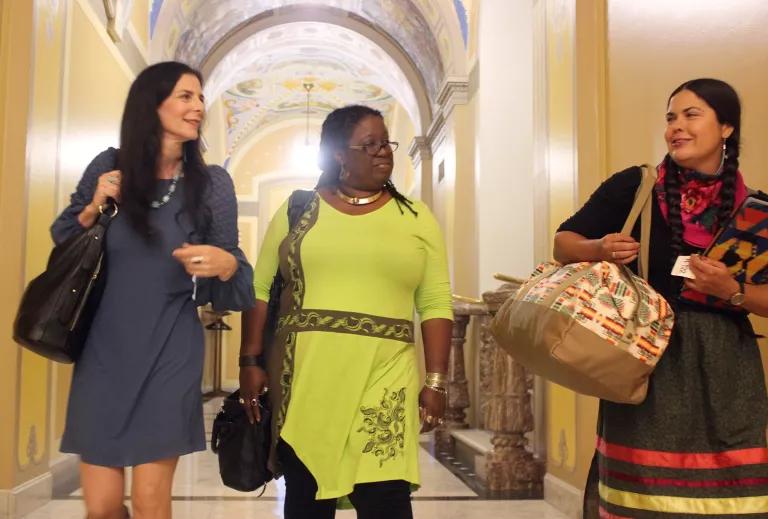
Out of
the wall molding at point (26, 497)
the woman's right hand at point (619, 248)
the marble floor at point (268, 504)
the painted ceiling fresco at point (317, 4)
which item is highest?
the painted ceiling fresco at point (317, 4)

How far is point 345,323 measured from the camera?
244cm

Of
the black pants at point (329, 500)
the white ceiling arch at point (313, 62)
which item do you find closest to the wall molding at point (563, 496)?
the black pants at point (329, 500)

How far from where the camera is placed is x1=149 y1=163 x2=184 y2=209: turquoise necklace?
7.70ft

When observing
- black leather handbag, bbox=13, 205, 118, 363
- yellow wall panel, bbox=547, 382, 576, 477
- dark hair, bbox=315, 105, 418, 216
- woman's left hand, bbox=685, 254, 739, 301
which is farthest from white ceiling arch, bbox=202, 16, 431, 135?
woman's left hand, bbox=685, 254, 739, 301

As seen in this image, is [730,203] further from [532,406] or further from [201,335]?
[532,406]

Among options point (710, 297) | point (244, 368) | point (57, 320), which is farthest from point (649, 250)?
point (57, 320)

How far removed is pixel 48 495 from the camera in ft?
17.1

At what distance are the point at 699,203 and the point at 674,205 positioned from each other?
2.5 inches

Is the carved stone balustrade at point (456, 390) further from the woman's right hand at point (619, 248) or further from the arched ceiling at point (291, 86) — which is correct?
the arched ceiling at point (291, 86)

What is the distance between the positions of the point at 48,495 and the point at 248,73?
36.5 ft

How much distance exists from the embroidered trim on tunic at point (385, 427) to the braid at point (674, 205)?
2.81 feet

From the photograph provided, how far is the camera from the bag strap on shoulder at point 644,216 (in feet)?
7.37

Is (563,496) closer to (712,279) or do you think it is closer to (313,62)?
(712,279)

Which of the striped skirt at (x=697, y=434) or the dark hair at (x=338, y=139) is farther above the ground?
the dark hair at (x=338, y=139)
